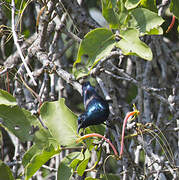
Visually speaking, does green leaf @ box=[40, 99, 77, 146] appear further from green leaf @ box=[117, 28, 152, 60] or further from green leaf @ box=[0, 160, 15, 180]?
green leaf @ box=[117, 28, 152, 60]

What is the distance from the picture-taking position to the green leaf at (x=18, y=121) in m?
1.64

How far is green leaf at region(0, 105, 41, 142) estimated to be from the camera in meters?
1.64

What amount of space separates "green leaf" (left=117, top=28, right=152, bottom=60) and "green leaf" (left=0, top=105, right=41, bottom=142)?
549 millimetres

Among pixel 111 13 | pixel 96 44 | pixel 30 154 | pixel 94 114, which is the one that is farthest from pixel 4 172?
pixel 111 13

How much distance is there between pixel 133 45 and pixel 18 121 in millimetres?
620

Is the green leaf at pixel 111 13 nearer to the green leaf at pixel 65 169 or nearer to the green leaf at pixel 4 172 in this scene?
the green leaf at pixel 65 169

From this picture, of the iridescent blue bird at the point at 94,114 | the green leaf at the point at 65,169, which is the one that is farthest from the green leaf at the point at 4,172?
the iridescent blue bird at the point at 94,114

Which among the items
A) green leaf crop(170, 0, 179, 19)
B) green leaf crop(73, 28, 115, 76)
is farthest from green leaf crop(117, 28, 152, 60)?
green leaf crop(170, 0, 179, 19)

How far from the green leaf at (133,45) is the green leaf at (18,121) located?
55cm

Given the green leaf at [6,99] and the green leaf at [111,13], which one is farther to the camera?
the green leaf at [6,99]

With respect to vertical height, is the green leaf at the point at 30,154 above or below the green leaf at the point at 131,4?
below

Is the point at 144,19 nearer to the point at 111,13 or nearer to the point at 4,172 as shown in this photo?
the point at 111,13

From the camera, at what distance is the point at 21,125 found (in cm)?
166

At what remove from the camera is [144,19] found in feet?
4.67
